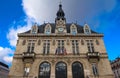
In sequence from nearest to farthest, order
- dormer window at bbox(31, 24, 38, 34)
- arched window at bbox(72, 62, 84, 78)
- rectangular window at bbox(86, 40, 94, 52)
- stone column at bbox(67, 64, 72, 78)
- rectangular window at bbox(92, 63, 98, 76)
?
stone column at bbox(67, 64, 72, 78), arched window at bbox(72, 62, 84, 78), rectangular window at bbox(92, 63, 98, 76), rectangular window at bbox(86, 40, 94, 52), dormer window at bbox(31, 24, 38, 34)

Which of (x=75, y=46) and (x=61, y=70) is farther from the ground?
(x=75, y=46)

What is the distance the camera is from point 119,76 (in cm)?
4272

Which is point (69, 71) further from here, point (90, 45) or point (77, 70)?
point (90, 45)

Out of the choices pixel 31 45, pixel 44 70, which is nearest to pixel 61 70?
pixel 44 70

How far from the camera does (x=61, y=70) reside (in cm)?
2578

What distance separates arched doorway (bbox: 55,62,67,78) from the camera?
25172mm

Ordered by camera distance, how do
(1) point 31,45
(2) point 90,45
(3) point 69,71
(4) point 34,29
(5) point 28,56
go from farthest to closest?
1. (4) point 34,29
2. (2) point 90,45
3. (1) point 31,45
4. (5) point 28,56
5. (3) point 69,71

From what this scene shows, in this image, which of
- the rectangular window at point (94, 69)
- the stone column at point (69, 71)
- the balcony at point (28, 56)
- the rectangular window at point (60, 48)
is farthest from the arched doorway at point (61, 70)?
the rectangular window at point (94, 69)

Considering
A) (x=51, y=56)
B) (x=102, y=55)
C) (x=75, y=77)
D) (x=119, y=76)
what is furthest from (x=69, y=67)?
(x=119, y=76)

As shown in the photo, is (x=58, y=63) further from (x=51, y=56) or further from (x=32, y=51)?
(x=32, y=51)

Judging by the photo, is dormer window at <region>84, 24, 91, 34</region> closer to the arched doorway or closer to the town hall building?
the town hall building

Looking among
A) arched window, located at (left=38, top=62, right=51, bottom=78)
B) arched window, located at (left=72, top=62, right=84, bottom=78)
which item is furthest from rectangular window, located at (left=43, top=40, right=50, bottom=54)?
arched window, located at (left=72, top=62, right=84, bottom=78)

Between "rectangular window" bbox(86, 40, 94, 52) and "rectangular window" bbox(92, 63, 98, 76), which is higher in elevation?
"rectangular window" bbox(86, 40, 94, 52)

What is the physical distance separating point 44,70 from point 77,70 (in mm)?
8055
